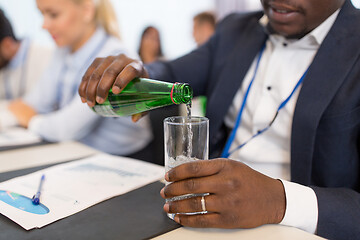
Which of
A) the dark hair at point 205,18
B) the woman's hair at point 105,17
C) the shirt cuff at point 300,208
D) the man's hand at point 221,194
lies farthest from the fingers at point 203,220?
the dark hair at point 205,18

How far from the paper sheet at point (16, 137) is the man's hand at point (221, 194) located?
2.76 feet

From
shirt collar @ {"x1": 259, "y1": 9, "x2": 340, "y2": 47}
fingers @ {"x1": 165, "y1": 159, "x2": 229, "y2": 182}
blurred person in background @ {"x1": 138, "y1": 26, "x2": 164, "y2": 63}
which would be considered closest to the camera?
fingers @ {"x1": 165, "y1": 159, "x2": 229, "y2": 182}

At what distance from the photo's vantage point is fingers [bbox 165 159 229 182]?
0.54 meters

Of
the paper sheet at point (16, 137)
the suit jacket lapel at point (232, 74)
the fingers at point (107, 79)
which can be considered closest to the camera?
the fingers at point (107, 79)

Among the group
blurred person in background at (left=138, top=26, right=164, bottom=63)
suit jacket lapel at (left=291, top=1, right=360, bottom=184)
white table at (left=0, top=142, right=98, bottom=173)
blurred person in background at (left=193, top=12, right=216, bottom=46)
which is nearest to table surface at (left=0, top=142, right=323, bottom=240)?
white table at (left=0, top=142, right=98, bottom=173)

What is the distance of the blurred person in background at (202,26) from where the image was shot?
151 inches

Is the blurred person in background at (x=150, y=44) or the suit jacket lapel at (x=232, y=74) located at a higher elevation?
the blurred person in background at (x=150, y=44)

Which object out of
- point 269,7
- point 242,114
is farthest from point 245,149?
point 269,7

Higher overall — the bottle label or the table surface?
the bottle label

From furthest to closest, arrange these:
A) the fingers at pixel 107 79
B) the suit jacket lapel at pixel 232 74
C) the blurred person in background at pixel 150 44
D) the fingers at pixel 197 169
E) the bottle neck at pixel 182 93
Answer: the blurred person in background at pixel 150 44 → the suit jacket lapel at pixel 232 74 → the fingers at pixel 107 79 → the bottle neck at pixel 182 93 → the fingers at pixel 197 169

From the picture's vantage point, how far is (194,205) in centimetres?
56

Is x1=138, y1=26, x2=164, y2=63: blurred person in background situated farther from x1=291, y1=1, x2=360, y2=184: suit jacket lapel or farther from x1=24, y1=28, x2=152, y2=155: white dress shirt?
x1=291, y1=1, x2=360, y2=184: suit jacket lapel

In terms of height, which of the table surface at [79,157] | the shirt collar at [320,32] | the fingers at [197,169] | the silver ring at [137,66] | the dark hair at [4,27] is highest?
the dark hair at [4,27]

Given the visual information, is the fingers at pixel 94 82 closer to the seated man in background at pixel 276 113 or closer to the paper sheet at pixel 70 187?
the seated man in background at pixel 276 113
